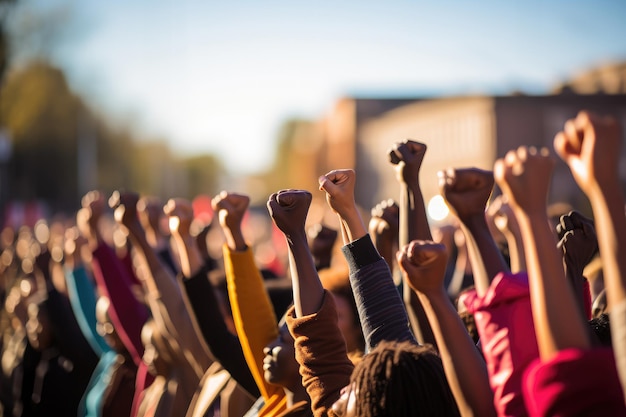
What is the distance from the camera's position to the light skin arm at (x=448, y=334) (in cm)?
231

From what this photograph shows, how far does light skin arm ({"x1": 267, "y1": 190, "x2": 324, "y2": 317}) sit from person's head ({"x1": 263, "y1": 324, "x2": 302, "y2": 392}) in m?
0.33

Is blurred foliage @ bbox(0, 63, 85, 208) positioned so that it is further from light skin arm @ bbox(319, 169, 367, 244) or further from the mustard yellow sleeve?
light skin arm @ bbox(319, 169, 367, 244)

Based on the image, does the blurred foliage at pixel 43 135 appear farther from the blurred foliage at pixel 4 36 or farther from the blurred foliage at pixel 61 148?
the blurred foliage at pixel 4 36

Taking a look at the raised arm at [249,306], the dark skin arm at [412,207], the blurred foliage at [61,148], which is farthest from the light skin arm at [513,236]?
the blurred foliage at [61,148]

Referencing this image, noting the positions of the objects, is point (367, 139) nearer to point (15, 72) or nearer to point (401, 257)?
point (15, 72)

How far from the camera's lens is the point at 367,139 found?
232ft

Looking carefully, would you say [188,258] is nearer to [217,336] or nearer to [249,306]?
[217,336]

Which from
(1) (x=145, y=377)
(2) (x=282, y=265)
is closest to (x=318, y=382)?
(1) (x=145, y=377)

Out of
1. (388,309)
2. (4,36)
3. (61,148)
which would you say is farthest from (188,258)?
(61,148)

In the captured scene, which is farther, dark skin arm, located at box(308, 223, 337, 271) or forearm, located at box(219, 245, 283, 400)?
dark skin arm, located at box(308, 223, 337, 271)

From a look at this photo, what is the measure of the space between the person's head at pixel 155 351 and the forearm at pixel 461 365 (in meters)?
2.68

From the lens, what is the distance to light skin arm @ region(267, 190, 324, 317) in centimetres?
308

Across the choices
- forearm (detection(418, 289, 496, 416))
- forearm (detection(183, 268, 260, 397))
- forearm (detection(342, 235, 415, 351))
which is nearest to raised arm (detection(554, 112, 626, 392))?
forearm (detection(418, 289, 496, 416))

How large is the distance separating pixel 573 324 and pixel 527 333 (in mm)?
310
